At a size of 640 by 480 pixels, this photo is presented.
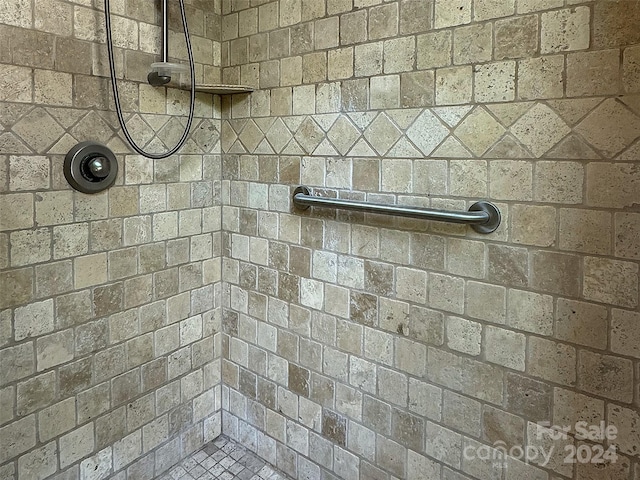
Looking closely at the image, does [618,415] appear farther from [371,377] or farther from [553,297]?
[371,377]

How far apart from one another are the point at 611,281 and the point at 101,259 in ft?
4.25

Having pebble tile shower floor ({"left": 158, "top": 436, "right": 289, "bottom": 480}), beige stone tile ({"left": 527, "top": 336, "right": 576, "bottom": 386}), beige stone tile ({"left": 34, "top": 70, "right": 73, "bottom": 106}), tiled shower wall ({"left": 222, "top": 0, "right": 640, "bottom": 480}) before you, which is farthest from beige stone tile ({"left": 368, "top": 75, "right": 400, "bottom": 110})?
pebble tile shower floor ({"left": 158, "top": 436, "right": 289, "bottom": 480})

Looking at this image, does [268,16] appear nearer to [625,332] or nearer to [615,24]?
[615,24]

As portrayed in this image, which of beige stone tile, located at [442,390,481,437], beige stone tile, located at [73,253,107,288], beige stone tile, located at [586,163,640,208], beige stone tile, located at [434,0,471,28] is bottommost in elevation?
beige stone tile, located at [442,390,481,437]

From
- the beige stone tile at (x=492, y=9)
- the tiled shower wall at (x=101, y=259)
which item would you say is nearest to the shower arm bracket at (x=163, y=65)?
the tiled shower wall at (x=101, y=259)

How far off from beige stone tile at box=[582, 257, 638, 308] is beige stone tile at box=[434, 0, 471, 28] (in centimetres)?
61

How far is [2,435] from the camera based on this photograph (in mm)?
1138

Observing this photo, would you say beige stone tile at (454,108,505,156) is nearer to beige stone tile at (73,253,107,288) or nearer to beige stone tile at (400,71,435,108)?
beige stone tile at (400,71,435,108)

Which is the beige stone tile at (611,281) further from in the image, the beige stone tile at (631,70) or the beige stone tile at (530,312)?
the beige stone tile at (631,70)

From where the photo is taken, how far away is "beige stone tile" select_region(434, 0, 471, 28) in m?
1.04

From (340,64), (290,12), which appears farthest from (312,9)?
(340,64)

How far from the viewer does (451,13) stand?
1057 mm

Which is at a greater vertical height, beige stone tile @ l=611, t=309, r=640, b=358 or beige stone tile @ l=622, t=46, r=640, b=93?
beige stone tile @ l=622, t=46, r=640, b=93

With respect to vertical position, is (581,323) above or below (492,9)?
below
